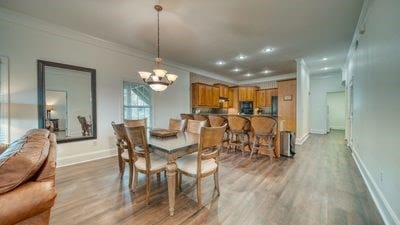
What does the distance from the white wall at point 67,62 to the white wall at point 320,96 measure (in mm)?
7696

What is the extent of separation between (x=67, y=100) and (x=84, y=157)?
4.25 ft

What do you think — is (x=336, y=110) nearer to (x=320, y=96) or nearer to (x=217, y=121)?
(x=320, y=96)

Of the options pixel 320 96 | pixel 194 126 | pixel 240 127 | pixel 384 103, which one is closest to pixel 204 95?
pixel 240 127

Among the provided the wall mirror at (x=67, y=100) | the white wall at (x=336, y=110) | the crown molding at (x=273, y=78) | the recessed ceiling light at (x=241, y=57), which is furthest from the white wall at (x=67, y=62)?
the white wall at (x=336, y=110)

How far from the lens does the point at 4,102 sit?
291cm

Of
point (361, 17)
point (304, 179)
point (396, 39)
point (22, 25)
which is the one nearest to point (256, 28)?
point (361, 17)

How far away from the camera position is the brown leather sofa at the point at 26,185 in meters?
0.87

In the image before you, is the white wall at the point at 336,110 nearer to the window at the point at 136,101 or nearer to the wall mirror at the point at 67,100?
the window at the point at 136,101

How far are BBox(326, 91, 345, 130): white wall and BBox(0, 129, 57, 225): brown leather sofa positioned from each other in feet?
38.0

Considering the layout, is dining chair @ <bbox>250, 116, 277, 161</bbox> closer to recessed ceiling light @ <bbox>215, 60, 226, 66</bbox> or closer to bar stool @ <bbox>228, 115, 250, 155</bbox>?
bar stool @ <bbox>228, 115, 250, 155</bbox>

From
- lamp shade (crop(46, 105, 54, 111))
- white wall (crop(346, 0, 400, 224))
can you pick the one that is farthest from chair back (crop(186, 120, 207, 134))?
lamp shade (crop(46, 105, 54, 111))

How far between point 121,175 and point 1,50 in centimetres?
292

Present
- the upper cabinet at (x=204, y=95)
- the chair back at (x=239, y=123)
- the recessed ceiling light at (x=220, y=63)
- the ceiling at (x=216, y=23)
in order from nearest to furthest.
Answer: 1. the ceiling at (x=216, y=23)
2. the chair back at (x=239, y=123)
3. the recessed ceiling light at (x=220, y=63)
4. the upper cabinet at (x=204, y=95)

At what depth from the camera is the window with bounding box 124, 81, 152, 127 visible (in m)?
4.68
